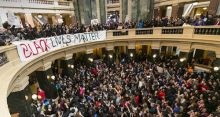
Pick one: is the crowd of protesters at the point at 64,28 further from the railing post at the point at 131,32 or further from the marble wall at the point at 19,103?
the marble wall at the point at 19,103

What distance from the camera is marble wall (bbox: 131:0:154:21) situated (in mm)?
16109

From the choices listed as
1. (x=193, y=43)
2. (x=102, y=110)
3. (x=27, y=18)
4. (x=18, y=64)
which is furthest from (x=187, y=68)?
(x=27, y=18)

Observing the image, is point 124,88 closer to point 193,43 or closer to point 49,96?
point 49,96

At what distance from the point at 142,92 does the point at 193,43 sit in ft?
22.4

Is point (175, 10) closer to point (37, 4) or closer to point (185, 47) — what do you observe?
point (185, 47)

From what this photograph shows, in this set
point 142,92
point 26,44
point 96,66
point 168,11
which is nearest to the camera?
point 26,44

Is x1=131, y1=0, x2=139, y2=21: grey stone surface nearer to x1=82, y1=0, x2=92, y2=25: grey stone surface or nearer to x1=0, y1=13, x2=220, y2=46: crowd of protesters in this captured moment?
x1=0, y1=13, x2=220, y2=46: crowd of protesters

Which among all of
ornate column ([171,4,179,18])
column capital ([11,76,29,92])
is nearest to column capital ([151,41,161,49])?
ornate column ([171,4,179,18])

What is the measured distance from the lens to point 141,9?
16.4 metres

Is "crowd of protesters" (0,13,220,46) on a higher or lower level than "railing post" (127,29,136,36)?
higher

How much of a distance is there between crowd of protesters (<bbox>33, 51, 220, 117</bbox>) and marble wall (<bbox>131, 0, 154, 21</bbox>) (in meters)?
7.94

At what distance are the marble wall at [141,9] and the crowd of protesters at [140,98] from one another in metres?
7.94

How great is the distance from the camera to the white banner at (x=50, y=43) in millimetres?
7177

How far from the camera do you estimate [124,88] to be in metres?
10.5
